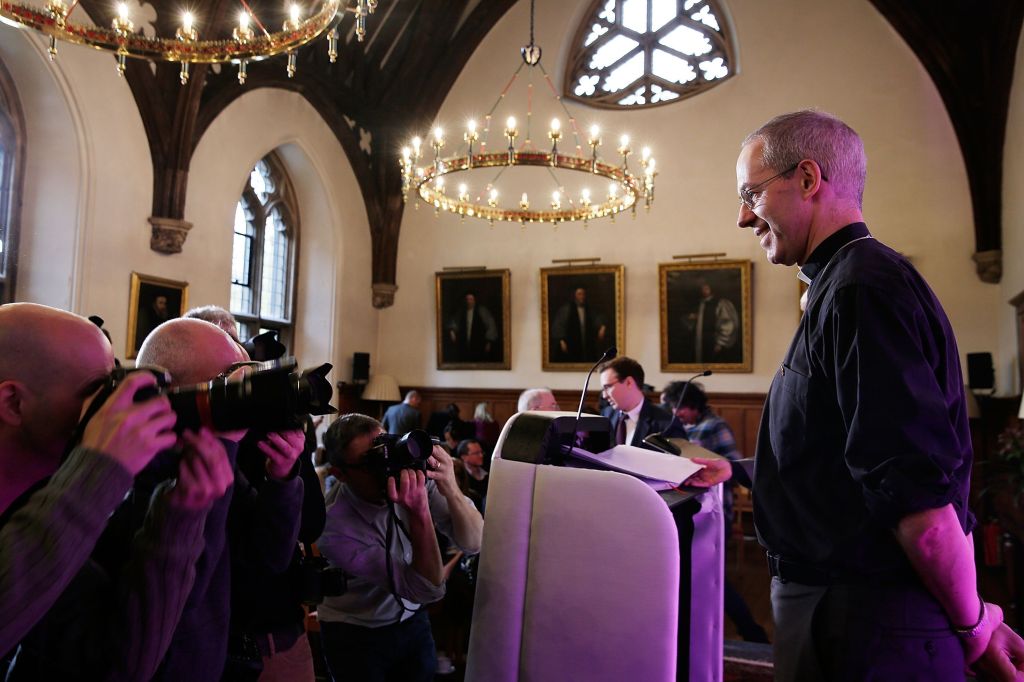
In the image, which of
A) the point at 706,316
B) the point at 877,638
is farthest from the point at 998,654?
the point at 706,316

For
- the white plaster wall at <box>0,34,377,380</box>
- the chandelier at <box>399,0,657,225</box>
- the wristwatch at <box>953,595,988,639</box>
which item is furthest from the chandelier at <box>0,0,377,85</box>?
the wristwatch at <box>953,595,988,639</box>

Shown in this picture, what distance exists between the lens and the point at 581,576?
1.27 meters

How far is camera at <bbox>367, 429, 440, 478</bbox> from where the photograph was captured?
2.11 meters

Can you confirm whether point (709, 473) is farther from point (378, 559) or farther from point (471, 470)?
point (471, 470)

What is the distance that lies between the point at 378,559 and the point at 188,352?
103 cm

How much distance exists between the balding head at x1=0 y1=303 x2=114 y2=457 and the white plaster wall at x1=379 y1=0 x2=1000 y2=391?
9025 millimetres

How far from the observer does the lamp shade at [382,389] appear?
35.0 feet

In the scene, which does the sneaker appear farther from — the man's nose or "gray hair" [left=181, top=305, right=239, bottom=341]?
the man's nose

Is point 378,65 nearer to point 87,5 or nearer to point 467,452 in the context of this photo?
point 87,5

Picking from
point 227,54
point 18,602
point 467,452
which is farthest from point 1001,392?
point 18,602

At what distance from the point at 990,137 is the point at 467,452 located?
23.6ft

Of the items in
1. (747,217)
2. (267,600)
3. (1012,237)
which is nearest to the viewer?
(747,217)

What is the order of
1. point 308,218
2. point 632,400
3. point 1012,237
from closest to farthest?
point 632,400 < point 1012,237 < point 308,218

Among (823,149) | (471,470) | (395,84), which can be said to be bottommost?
(471,470)
